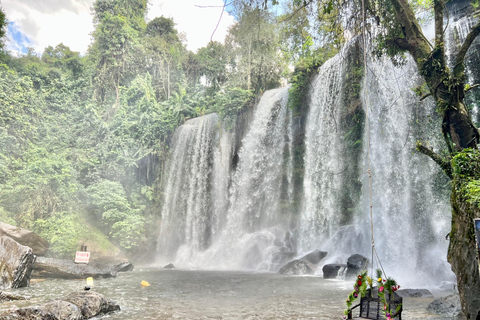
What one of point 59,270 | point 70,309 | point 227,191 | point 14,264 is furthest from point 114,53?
point 70,309

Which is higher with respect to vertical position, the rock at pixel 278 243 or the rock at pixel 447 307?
the rock at pixel 278 243

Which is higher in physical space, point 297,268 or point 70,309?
point 70,309

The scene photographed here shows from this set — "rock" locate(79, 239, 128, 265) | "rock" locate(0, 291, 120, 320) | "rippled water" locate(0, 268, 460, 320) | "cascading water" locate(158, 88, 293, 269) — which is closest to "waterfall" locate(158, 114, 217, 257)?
"cascading water" locate(158, 88, 293, 269)

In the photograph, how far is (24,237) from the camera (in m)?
12.9

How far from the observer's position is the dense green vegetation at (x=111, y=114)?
18.4 m

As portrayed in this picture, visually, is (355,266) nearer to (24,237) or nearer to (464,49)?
(464,49)

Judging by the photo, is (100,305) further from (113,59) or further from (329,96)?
(113,59)

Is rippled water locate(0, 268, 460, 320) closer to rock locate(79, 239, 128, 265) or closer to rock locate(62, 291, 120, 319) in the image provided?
rock locate(62, 291, 120, 319)

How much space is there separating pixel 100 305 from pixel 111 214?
15.2 meters

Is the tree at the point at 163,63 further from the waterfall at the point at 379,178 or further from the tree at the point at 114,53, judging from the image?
the waterfall at the point at 379,178

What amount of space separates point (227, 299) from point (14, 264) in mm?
6561

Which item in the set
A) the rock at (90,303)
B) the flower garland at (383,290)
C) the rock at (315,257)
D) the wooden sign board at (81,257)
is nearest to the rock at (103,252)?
the wooden sign board at (81,257)

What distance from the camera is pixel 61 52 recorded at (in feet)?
118

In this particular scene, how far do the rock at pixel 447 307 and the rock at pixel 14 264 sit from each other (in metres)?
10.8
